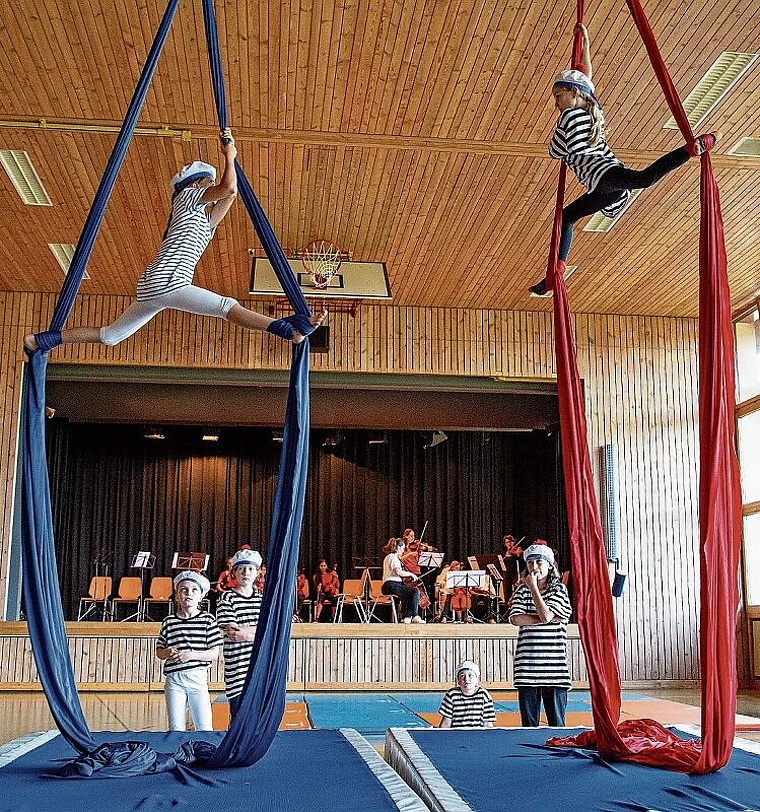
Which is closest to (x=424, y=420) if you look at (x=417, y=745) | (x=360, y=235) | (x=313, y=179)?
(x=360, y=235)

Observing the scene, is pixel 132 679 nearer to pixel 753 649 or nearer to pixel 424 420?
pixel 424 420

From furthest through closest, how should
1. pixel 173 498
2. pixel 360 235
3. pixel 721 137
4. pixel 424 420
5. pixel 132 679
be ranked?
pixel 173 498 → pixel 424 420 → pixel 132 679 → pixel 360 235 → pixel 721 137

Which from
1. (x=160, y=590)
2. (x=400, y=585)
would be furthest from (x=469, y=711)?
(x=160, y=590)

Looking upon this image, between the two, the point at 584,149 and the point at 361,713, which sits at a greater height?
the point at 584,149

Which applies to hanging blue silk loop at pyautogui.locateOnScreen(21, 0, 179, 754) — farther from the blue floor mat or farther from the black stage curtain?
the black stage curtain

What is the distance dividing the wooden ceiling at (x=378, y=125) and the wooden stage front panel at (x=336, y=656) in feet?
14.5

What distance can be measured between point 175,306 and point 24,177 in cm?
560

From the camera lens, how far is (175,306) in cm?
428

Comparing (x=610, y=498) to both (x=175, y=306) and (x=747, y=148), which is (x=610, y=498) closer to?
(x=747, y=148)

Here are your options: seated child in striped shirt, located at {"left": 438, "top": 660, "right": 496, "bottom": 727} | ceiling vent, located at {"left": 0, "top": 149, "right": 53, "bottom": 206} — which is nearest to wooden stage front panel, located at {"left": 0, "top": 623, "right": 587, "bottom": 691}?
ceiling vent, located at {"left": 0, "top": 149, "right": 53, "bottom": 206}

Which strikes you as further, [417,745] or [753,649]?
[753,649]

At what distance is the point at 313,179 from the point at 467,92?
199 cm

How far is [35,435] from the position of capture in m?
4.21

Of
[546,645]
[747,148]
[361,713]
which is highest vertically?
[747,148]
